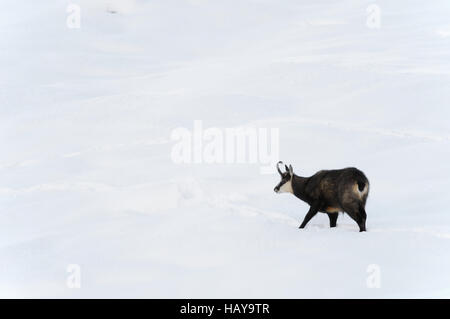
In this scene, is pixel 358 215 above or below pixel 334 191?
below

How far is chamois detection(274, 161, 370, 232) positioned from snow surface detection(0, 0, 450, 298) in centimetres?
37

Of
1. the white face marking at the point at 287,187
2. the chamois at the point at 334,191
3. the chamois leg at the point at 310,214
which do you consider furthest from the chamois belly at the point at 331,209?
the white face marking at the point at 287,187

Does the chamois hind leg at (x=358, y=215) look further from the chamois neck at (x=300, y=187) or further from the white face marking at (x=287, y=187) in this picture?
the white face marking at (x=287, y=187)

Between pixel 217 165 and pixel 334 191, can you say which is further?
pixel 217 165

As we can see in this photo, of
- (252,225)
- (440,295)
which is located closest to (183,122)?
(252,225)

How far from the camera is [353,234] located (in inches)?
Result: 425

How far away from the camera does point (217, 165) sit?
16672 mm

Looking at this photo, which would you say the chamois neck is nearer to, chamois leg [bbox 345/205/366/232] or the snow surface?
the snow surface

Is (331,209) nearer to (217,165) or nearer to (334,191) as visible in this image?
(334,191)

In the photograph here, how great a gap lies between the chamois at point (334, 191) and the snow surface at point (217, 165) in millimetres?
373

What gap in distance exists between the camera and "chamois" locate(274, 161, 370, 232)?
1092 centimetres

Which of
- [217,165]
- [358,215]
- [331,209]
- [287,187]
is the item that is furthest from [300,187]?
[217,165]

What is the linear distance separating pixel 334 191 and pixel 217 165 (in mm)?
5728

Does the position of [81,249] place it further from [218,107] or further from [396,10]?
[396,10]
